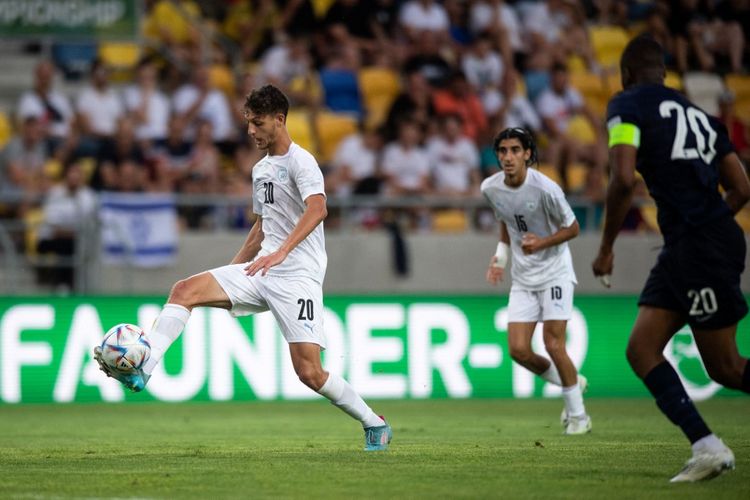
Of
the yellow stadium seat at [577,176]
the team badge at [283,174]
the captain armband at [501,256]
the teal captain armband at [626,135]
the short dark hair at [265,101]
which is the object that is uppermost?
the short dark hair at [265,101]

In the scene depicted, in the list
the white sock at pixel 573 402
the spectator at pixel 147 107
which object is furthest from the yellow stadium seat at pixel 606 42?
the white sock at pixel 573 402

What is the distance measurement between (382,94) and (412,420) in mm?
8214

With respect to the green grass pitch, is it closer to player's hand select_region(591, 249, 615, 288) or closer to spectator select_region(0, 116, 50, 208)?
player's hand select_region(591, 249, 615, 288)

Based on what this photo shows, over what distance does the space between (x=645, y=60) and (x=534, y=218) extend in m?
4.10

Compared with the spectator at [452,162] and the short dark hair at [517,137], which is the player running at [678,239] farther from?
the spectator at [452,162]

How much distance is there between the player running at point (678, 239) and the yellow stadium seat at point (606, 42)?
14170 mm

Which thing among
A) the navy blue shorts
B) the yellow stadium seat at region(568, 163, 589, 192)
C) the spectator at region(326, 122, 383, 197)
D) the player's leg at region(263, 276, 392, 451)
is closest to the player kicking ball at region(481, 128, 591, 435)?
the player's leg at region(263, 276, 392, 451)

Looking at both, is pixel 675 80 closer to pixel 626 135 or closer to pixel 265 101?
pixel 265 101

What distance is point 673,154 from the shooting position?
7406mm

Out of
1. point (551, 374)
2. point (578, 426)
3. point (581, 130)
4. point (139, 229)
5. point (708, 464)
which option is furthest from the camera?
point (581, 130)

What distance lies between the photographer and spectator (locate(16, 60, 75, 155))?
18.2m

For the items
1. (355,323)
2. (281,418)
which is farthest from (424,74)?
(281,418)

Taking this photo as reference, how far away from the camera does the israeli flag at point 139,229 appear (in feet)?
54.6

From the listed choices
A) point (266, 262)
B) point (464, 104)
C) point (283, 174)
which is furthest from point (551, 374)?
point (464, 104)
